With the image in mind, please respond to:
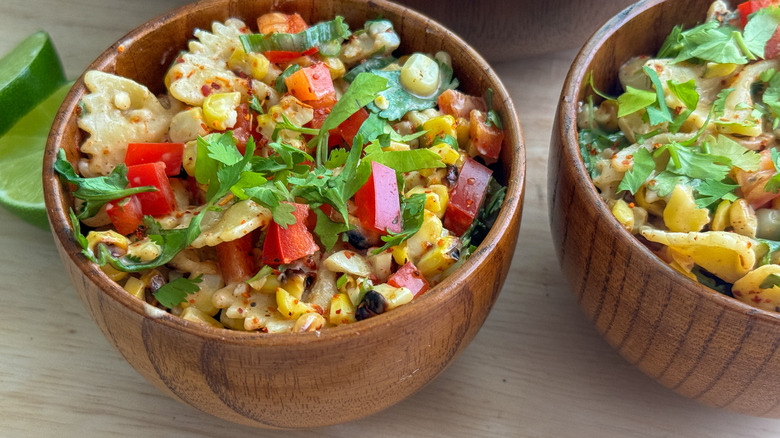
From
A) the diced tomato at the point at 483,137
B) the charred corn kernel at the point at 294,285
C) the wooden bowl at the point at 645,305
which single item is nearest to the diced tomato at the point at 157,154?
the charred corn kernel at the point at 294,285

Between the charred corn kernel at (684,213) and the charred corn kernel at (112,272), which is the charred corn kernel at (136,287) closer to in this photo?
the charred corn kernel at (112,272)

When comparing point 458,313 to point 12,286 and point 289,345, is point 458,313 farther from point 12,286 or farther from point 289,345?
point 12,286

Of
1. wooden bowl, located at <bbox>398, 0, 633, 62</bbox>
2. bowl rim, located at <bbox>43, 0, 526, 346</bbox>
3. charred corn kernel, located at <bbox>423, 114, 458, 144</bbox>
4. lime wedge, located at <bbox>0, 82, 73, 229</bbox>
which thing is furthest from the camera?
wooden bowl, located at <bbox>398, 0, 633, 62</bbox>

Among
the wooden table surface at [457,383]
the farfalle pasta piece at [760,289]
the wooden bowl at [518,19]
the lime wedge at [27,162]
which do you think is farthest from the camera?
the wooden bowl at [518,19]

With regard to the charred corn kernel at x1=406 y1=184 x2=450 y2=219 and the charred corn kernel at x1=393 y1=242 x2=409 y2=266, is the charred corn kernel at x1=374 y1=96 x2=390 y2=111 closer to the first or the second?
the charred corn kernel at x1=406 y1=184 x2=450 y2=219

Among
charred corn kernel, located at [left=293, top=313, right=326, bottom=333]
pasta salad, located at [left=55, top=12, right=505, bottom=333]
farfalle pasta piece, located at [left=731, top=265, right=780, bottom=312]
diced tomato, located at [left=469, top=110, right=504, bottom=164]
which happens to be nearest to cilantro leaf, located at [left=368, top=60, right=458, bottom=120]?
pasta salad, located at [left=55, top=12, right=505, bottom=333]

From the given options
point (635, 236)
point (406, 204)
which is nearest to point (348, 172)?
point (406, 204)

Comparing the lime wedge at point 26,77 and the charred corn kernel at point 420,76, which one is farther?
the lime wedge at point 26,77
